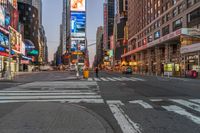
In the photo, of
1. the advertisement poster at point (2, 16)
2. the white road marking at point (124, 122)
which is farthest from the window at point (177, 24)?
the white road marking at point (124, 122)

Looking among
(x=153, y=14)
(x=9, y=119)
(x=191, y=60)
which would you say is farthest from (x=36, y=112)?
(x=153, y=14)

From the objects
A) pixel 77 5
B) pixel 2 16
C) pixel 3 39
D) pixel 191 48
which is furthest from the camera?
pixel 2 16

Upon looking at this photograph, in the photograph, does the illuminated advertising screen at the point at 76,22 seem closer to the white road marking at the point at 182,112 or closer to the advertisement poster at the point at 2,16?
the advertisement poster at the point at 2,16

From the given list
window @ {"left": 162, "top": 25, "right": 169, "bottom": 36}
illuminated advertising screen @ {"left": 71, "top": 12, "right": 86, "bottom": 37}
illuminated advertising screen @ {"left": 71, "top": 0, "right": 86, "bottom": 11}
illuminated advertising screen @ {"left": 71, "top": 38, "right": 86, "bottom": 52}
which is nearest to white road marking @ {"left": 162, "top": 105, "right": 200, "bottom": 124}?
illuminated advertising screen @ {"left": 71, "top": 38, "right": 86, "bottom": 52}

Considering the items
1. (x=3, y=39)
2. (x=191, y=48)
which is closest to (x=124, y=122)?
(x=191, y=48)

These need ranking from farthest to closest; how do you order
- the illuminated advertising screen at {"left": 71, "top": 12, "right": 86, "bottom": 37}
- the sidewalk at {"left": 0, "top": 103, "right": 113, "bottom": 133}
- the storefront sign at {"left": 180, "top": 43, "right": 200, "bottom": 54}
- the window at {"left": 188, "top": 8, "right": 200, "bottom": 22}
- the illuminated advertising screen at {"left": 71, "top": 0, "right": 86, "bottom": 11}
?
1. the illuminated advertising screen at {"left": 71, "top": 12, "right": 86, "bottom": 37}
2. the illuminated advertising screen at {"left": 71, "top": 0, "right": 86, "bottom": 11}
3. the window at {"left": 188, "top": 8, "right": 200, "bottom": 22}
4. the storefront sign at {"left": 180, "top": 43, "right": 200, "bottom": 54}
5. the sidewalk at {"left": 0, "top": 103, "right": 113, "bottom": 133}

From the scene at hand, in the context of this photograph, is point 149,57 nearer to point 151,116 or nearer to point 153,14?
point 153,14

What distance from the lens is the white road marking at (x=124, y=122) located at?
261 inches

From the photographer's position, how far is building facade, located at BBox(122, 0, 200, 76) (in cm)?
4716

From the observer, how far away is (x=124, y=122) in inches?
297

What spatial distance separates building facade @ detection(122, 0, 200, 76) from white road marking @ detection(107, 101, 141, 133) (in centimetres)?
3417

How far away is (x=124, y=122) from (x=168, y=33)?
5634 cm

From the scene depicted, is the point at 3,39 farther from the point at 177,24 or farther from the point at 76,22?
the point at 177,24

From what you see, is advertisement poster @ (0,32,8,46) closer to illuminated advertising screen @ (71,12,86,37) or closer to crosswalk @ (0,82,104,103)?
illuminated advertising screen @ (71,12,86,37)
